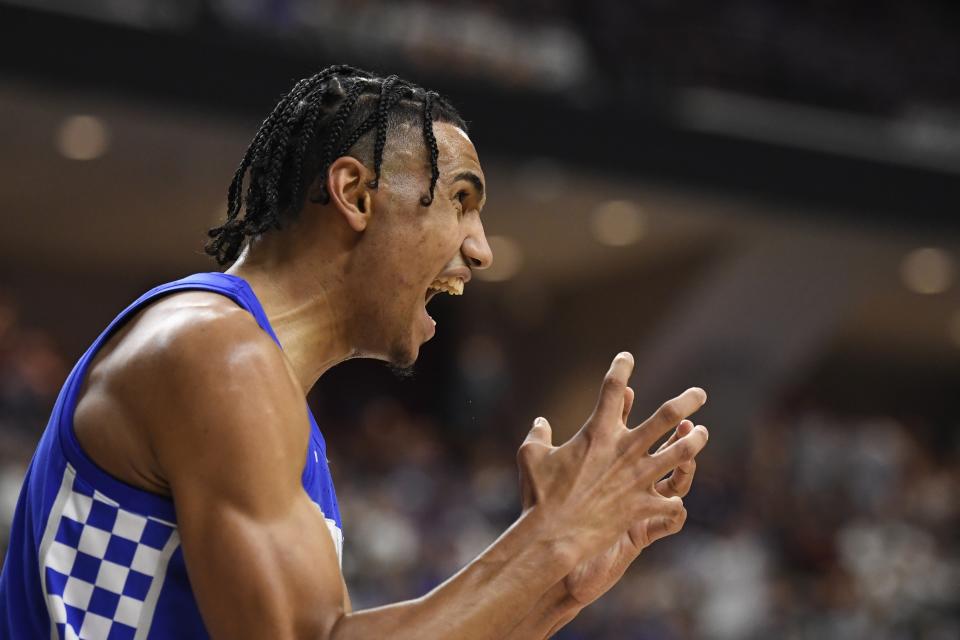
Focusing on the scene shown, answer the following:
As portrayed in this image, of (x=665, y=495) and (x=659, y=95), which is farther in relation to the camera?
(x=659, y=95)

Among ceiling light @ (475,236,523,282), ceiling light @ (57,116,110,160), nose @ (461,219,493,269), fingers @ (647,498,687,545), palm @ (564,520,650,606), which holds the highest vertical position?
ceiling light @ (475,236,523,282)

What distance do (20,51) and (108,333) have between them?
9.88 meters

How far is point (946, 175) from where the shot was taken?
45.7 feet

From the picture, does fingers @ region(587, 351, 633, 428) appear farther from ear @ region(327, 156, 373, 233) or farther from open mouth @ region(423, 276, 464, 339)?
ear @ region(327, 156, 373, 233)

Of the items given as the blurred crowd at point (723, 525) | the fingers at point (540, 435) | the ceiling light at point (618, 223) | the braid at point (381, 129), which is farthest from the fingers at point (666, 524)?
the ceiling light at point (618, 223)

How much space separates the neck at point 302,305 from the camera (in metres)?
2.21

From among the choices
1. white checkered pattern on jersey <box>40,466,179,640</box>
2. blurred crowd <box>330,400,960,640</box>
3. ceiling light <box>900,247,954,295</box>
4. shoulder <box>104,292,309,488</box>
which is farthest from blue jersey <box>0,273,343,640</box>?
ceiling light <box>900,247,954,295</box>

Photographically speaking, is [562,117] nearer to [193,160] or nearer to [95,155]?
[193,160]

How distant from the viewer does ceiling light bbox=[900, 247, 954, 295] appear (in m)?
15.2

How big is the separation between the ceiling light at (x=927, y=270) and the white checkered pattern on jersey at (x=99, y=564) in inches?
556

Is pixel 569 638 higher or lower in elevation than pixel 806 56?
lower

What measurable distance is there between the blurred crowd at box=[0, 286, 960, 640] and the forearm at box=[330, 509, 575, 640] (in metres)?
6.30

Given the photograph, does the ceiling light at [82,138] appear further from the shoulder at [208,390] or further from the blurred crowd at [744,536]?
the shoulder at [208,390]

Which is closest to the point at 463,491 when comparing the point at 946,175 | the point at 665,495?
the point at 946,175
